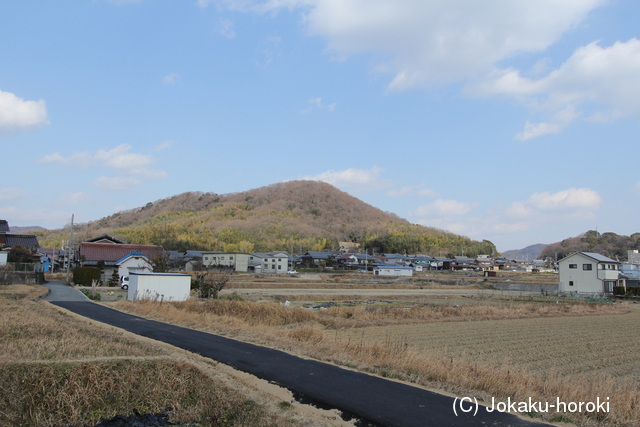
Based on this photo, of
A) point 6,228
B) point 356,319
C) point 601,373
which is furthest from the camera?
point 6,228

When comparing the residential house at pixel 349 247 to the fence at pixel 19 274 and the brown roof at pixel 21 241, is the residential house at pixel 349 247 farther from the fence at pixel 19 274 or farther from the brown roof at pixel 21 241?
the fence at pixel 19 274

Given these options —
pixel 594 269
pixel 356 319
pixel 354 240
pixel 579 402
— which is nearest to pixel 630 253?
pixel 594 269

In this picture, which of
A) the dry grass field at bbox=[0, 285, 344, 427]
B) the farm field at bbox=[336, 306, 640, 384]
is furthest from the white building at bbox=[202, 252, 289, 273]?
the dry grass field at bbox=[0, 285, 344, 427]

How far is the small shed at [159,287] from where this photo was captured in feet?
76.4

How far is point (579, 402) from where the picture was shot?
7109mm

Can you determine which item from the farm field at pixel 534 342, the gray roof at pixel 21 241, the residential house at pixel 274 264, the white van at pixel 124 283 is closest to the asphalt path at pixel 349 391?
the farm field at pixel 534 342

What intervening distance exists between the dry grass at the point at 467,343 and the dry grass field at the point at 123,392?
2.85 m

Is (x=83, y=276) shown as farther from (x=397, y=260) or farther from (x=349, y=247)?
(x=349, y=247)

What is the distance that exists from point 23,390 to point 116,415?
1.39 metres

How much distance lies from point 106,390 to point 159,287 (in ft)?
58.3

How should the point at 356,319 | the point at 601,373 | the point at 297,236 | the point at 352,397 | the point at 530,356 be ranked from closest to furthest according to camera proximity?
1. the point at 352,397
2. the point at 601,373
3. the point at 530,356
4. the point at 356,319
5. the point at 297,236

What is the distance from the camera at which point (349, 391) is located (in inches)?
290

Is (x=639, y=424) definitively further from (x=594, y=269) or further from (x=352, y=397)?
(x=594, y=269)

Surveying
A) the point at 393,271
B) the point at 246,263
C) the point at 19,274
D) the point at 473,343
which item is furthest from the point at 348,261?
the point at 473,343
